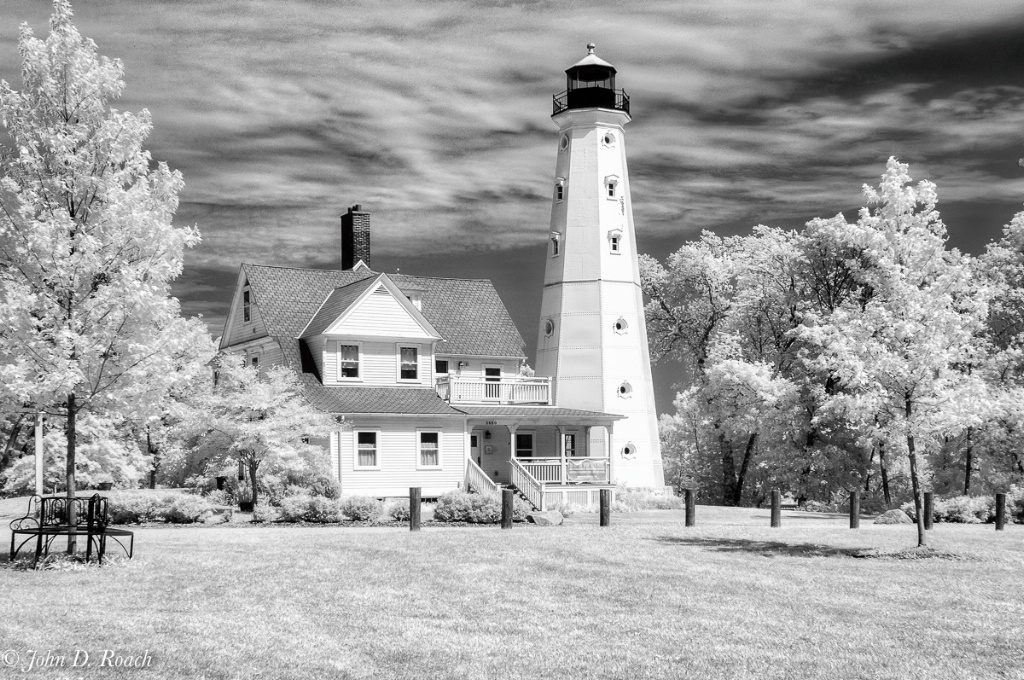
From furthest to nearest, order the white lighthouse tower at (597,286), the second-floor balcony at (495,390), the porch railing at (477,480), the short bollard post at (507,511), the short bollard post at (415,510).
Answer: the white lighthouse tower at (597,286) < the second-floor balcony at (495,390) < the porch railing at (477,480) < the short bollard post at (507,511) < the short bollard post at (415,510)

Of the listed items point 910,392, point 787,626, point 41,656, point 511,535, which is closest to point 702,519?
point 511,535

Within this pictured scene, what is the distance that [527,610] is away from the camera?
601 inches

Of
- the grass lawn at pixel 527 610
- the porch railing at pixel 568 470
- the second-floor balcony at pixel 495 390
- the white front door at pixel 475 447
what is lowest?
the grass lawn at pixel 527 610

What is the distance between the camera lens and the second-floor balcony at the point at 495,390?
144ft

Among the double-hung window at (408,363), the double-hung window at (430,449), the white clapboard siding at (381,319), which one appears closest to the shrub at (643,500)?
the double-hung window at (430,449)

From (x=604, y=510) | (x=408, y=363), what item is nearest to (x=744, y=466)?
(x=408, y=363)

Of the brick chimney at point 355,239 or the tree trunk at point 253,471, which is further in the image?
the brick chimney at point 355,239

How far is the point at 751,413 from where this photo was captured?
46.3 meters

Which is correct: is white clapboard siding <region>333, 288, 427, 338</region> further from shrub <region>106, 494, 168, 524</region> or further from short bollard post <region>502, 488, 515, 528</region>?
short bollard post <region>502, 488, 515, 528</region>

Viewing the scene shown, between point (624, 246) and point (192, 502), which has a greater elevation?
point (624, 246)

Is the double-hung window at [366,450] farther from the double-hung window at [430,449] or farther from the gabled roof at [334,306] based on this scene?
the gabled roof at [334,306]

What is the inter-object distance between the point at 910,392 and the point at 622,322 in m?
26.5

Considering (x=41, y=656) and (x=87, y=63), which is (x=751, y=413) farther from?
(x=41, y=656)

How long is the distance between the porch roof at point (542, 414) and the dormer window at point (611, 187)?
983 cm
